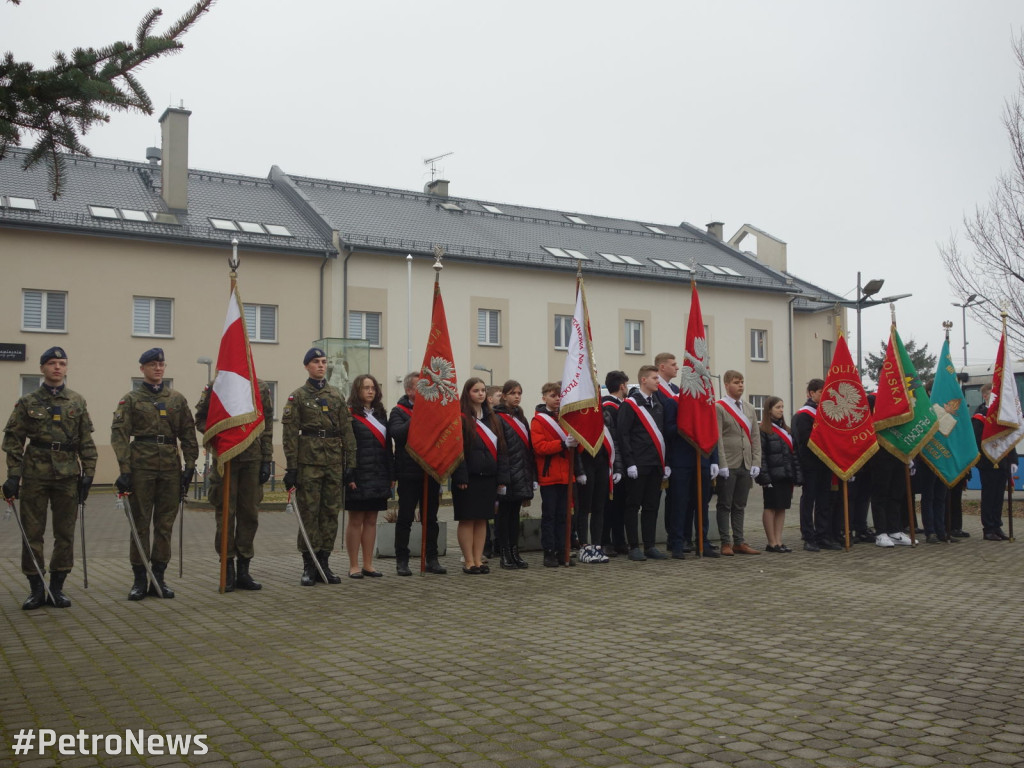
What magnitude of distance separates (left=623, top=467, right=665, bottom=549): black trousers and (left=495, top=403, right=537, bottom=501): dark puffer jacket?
4.15ft

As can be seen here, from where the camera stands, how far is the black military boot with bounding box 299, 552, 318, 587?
9383 mm

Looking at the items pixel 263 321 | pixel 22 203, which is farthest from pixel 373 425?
pixel 22 203

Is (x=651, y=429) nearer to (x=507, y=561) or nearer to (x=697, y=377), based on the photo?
(x=697, y=377)

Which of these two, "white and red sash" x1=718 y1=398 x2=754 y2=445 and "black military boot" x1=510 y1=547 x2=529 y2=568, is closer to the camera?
"black military boot" x1=510 y1=547 x2=529 y2=568

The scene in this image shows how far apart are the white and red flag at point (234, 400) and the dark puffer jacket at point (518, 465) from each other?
2.57 metres

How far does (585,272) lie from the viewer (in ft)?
121

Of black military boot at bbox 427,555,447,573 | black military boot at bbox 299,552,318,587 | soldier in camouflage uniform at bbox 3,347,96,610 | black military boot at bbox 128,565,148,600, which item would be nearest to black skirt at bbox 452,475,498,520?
black military boot at bbox 427,555,447,573

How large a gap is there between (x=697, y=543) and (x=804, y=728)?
23.0ft

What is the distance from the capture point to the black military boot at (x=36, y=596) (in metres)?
8.07

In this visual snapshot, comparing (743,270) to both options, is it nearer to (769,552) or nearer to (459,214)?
(459,214)

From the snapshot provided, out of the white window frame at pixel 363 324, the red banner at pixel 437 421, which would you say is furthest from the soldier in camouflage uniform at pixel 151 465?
the white window frame at pixel 363 324

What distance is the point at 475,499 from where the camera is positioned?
10.1 meters

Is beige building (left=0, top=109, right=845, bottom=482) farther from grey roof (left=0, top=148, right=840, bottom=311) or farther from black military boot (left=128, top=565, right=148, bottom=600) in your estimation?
black military boot (left=128, top=565, right=148, bottom=600)

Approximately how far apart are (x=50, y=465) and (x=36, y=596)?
1.06 meters
